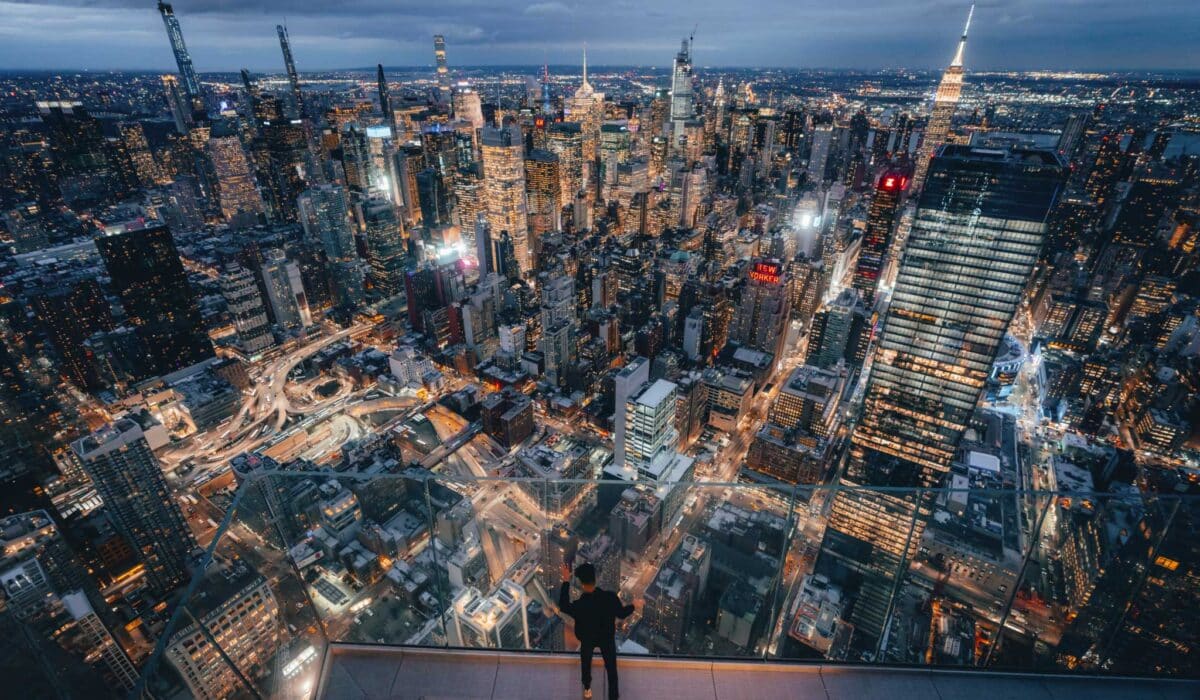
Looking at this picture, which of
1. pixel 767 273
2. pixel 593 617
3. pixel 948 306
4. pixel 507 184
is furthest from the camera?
pixel 507 184

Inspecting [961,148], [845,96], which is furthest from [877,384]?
[845,96]

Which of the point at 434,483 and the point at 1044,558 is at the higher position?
the point at 434,483

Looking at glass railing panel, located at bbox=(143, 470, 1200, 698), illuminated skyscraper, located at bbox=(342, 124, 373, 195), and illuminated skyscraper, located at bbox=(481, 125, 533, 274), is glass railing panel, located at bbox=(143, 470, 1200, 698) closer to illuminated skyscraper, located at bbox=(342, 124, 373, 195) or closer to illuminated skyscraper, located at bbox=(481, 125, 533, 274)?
illuminated skyscraper, located at bbox=(481, 125, 533, 274)

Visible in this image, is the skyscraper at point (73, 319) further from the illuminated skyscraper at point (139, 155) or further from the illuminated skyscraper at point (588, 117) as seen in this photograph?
the illuminated skyscraper at point (588, 117)

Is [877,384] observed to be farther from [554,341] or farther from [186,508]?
[186,508]

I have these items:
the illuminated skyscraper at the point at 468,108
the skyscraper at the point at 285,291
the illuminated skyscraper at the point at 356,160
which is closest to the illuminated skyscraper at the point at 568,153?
the illuminated skyscraper at the point at 468,108

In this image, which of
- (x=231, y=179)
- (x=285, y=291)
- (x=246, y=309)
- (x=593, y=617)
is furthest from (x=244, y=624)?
(x=231, y=179)

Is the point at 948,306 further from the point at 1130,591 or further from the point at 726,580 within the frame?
the point at 726,580
